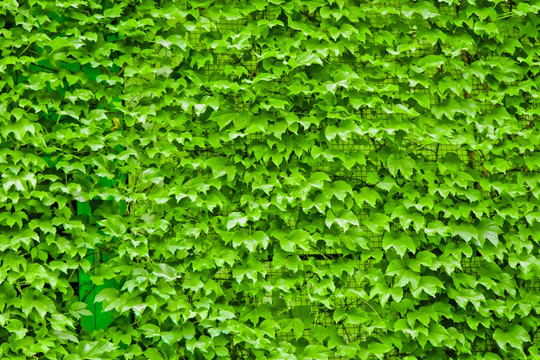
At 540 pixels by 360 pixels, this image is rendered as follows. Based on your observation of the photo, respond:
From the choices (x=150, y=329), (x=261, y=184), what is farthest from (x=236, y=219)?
(x=150, y=329)

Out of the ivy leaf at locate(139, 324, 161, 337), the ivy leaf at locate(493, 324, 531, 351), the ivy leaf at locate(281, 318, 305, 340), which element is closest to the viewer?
the ivy leaf at locate(139, 324, 161, 337)

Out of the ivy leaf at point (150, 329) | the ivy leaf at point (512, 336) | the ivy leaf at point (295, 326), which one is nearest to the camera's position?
the ivy leaf at point (150, 329)

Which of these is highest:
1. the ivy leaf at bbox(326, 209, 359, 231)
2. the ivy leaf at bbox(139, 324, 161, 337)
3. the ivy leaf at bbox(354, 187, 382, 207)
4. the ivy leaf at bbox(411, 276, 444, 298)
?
the ivy leaf at bbox(354, 187, 382, 207)

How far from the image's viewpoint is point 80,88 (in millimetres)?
2799

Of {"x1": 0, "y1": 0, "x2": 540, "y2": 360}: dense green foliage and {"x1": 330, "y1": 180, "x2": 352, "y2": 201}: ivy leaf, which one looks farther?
{"x1": 330, "y1": 180, "x2": 352, "y2": 201}: ivy leaf

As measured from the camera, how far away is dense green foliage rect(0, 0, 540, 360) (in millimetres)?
2688

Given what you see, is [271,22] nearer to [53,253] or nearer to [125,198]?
[125,198]

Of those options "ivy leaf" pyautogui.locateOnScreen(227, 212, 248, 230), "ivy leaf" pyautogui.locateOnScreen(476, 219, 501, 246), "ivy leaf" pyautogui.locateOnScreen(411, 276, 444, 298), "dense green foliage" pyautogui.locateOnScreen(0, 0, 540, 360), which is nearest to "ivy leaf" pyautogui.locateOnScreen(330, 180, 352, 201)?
"dense green foliage" pyautogui.locateOnScreen(0, 0, 540, 360)

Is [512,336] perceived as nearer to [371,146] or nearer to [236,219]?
[371,146]

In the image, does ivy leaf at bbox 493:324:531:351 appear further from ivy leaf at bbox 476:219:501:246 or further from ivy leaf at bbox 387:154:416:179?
ivy leaf at bbox 387:154:416:179

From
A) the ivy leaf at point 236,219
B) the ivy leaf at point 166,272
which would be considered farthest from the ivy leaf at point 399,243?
the ivy leaf at point 166,272

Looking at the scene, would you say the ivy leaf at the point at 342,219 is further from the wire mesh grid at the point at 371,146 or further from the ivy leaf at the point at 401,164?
the ivy leaf at the point at 401,164

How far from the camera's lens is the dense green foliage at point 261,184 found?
269 cm

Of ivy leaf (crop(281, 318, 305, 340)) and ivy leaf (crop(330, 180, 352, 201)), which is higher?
ivy leaf (crop(330, 180, 352, 201))
